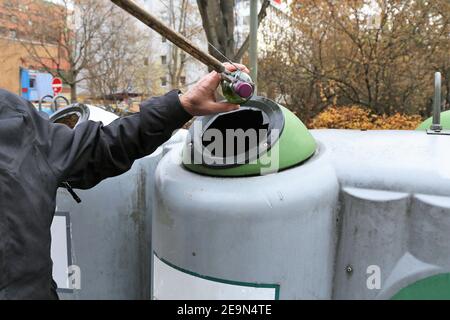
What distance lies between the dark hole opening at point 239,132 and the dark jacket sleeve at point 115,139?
189 mm

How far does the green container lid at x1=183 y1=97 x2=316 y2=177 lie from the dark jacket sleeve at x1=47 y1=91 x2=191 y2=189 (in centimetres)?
17

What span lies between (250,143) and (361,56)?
7646mm

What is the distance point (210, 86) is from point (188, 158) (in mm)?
292

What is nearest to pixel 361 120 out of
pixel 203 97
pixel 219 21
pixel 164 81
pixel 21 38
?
pixel 219 21

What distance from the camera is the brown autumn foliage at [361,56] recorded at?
26.0ft

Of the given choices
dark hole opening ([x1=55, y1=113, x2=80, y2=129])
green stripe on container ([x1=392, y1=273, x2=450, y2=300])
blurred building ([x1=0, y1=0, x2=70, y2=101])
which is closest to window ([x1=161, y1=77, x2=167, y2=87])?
blurred building ([x1=0, y1=0, x2=70, y2=101])

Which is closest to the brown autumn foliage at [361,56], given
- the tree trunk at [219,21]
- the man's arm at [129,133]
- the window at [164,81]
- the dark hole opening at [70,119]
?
the tree trunk at [219,21]

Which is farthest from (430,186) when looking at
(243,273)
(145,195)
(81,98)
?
(81,98)

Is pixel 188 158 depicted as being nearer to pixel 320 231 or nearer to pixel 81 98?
pixel 320 231

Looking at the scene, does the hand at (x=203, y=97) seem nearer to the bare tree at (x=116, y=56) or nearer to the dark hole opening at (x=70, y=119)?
the dark hole opening at (x=70, y=119)

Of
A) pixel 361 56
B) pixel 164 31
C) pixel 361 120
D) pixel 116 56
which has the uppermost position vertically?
pixel 116 56

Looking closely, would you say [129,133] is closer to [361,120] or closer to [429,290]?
[429,290]

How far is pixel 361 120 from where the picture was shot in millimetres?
8023

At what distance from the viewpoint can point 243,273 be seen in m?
1.29
